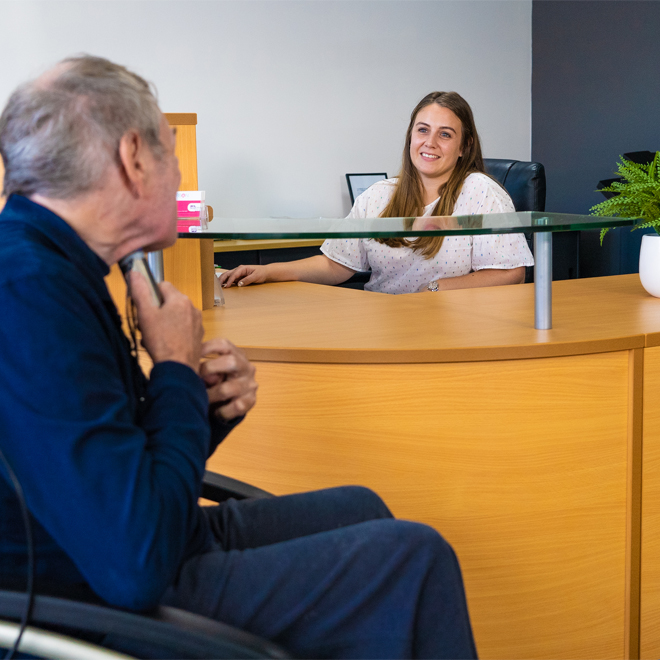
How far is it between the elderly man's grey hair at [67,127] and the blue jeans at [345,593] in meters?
0.46

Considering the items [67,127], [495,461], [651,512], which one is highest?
[67,127]

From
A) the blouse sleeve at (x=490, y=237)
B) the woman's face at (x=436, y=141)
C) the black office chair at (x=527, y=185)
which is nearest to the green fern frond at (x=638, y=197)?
the blouse sleeve at (x=490, y=237)

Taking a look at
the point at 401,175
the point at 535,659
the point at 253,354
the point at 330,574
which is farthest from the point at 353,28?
the point at 330,574

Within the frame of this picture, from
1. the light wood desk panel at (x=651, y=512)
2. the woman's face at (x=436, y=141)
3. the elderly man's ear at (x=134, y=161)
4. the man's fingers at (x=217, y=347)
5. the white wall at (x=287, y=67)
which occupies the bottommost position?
the light wood desk panel at (x=651, y=512)

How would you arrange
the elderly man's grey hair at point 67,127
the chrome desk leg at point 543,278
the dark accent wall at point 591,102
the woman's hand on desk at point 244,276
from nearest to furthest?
1. the elderly man's grey hair at point 67,127
2. the chrome desk leg at point 543,278
3. the woman's hand on desk at point 244,276
4. the dark accent wall at point 591,102

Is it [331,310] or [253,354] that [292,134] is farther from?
[253,354]

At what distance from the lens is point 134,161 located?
86cm

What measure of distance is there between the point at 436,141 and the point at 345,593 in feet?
6.88

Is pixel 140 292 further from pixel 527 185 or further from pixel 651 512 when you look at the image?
pixel 527 185

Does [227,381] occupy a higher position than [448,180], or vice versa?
[448,180]

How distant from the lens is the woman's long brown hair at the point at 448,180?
268 cm

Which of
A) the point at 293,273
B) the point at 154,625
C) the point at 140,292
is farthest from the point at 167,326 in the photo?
the point at 293,273

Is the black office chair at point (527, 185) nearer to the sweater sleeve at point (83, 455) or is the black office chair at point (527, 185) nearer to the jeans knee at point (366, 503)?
the jeans knee at point (366, 503)

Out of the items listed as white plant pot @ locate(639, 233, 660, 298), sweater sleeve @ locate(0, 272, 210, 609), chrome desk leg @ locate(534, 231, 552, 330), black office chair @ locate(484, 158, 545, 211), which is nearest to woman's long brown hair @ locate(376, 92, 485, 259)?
black office chair @ locate(484, 158, 545, 211)
